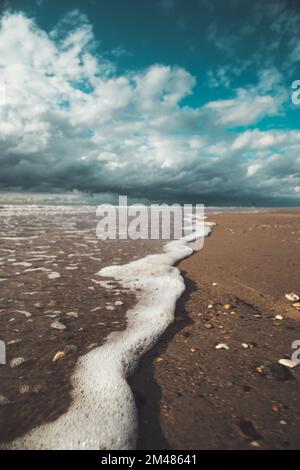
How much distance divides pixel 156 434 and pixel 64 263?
5.16m

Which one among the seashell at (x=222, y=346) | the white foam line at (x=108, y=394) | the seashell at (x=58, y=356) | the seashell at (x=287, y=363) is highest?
the seashell at (x=58, y=356)

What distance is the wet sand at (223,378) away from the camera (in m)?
1.83

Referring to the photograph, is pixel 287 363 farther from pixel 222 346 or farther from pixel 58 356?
pixel 58 356

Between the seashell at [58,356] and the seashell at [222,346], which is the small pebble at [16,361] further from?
the seashell at [222,346]

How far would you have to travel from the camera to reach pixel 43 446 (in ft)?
5.86

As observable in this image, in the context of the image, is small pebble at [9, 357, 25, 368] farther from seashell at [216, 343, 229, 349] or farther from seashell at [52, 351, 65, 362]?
seashell at [216, 343, 229, 349]

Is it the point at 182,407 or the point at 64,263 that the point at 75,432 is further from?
the point at 64,263

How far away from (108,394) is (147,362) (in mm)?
538

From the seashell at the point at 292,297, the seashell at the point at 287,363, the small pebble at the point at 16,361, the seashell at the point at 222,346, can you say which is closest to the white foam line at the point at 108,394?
the small pebble at the point at 16,361

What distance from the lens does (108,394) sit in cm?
228

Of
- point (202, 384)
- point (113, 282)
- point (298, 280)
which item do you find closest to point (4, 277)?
point (113, 282)

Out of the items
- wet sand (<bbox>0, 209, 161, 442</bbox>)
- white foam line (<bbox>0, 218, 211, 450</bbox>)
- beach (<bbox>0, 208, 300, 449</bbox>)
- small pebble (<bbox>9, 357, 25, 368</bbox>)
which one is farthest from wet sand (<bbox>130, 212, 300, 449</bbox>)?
small pebble (<bbox>9, 357, 25, 368</bbox>)

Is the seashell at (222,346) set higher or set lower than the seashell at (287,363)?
higher

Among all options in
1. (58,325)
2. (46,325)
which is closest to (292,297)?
(58,325)
